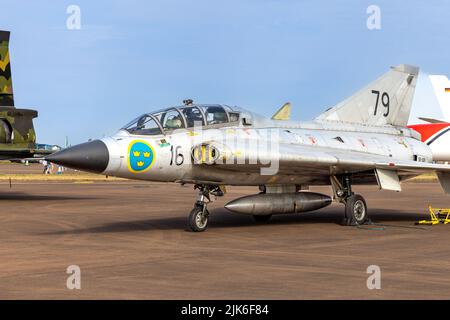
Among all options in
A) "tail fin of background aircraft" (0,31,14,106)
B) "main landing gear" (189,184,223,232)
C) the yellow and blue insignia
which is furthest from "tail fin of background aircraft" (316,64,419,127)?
"tail fin of background aircraft" (0,31,14,106)

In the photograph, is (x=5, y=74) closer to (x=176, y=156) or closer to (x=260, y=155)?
(x=176, y=156)

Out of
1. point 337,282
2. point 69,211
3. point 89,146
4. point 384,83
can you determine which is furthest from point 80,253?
point 384,83

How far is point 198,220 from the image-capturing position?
46.6ft

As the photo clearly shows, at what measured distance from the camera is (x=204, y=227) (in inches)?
566

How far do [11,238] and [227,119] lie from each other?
520 centimetres

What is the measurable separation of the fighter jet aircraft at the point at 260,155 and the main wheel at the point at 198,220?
2 cm

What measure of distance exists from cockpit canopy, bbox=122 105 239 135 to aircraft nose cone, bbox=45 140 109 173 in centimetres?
109

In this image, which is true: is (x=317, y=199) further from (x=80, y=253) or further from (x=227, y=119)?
(x=80, y=253)

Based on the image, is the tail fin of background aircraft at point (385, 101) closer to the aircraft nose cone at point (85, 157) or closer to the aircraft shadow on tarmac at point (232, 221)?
the aircraft shadow on tarmac at point (232, 221)

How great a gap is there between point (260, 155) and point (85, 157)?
12.3 feet

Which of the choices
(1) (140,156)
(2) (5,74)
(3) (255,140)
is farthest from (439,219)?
(2) (5,74)

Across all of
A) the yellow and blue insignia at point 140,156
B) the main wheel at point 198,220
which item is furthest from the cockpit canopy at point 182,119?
the main wheel at point 198,220

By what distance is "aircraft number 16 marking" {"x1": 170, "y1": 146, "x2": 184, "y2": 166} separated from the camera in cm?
1362

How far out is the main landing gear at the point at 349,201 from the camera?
52.3 ft
